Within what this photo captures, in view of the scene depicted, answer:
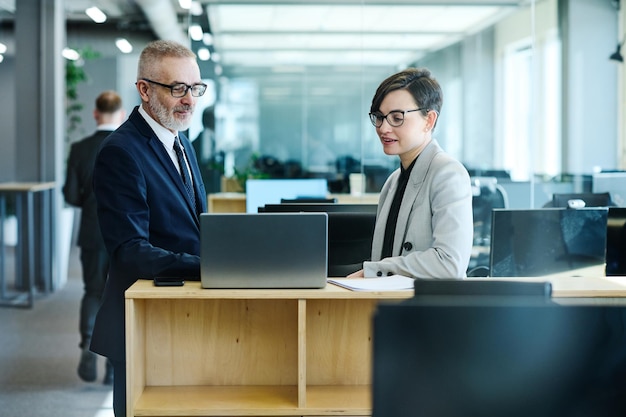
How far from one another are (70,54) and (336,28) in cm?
325

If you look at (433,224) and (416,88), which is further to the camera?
(416,88)

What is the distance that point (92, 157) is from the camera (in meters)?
5.73

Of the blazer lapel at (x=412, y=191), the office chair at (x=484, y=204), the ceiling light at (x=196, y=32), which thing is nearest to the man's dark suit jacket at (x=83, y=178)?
the ceiling light at (x=196, y=32)

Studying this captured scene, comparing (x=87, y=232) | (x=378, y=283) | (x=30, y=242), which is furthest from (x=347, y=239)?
(x=30, y=242)

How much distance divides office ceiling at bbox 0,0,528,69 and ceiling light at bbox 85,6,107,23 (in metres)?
1.46

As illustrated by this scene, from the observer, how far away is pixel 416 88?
2.68 m

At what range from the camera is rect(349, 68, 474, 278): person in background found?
2.48 metres

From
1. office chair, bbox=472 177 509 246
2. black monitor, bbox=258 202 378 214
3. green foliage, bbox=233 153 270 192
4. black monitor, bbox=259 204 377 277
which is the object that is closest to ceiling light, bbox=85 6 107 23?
green foliage, bbox=233 153 270 192

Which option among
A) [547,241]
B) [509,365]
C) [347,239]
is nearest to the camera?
[509,365]

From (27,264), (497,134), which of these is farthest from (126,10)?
(497,134)

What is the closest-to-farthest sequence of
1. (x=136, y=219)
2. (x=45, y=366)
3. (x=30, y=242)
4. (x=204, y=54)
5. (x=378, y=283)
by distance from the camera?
(x=378, y=283)
(x=136, y=219)
(x=45, y=366)
(x=204, y=54)
(x=30, y=242)

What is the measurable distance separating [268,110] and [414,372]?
23.1ft

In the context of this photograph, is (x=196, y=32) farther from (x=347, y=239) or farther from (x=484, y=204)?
(x=347, y=239)

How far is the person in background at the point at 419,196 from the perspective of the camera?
8.14 feet
